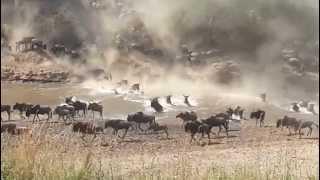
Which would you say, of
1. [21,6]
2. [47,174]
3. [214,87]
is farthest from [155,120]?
[21,6]

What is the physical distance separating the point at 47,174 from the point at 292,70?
277 centimetres

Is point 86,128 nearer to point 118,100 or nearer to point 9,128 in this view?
point 118,100

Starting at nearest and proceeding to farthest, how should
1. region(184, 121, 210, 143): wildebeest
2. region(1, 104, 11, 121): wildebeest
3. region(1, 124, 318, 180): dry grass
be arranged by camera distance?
region(1, 124, 318, 180): dry grass < region(184, 121, 210, 143): wildebeest < region(1, 104, 11, 121): wildebeest

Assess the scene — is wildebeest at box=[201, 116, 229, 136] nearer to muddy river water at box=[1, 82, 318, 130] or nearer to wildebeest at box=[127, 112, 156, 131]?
muddy river water at box=[1, 82, 318, 130]


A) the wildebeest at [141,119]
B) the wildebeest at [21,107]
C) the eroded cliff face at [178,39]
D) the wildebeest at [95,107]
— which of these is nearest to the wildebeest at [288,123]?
the eroded cliff face at [178,39]

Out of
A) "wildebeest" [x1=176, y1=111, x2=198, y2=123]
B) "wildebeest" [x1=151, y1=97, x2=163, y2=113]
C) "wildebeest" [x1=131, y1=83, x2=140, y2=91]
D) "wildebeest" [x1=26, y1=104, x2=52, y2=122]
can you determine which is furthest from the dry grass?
"wildebeest" [x1=131, y1=83, x2=140, y2=91]

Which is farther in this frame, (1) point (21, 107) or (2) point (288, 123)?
(1) point (21, 107)

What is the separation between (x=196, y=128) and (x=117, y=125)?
84 centimetres

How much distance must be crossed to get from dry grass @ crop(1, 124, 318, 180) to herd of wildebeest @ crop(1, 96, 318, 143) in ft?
0.64

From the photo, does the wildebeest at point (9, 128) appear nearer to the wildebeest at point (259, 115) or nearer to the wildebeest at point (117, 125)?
the wildebeest at point (117, 125)

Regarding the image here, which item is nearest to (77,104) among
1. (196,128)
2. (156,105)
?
(156,105)

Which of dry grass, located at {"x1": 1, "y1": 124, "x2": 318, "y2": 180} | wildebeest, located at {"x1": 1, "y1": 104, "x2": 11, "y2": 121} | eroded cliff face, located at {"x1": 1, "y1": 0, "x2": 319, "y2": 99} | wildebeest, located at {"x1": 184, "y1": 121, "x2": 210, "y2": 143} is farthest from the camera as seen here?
wildebeest, located at {"x1": 1, "y1": 104, "x2": 11, "y2": 121}

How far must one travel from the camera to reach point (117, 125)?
7.11 m

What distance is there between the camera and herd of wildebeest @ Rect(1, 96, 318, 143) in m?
6.96
